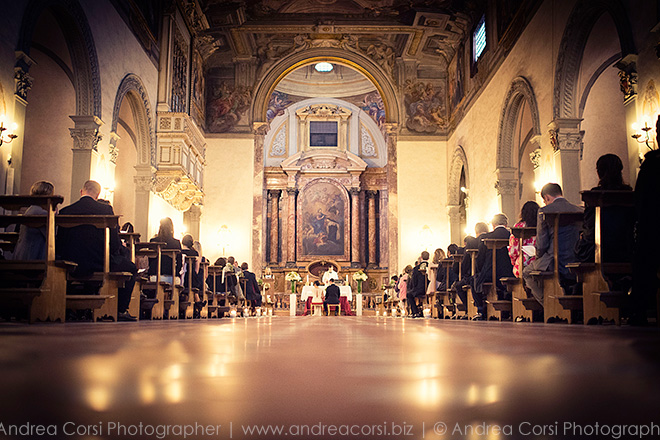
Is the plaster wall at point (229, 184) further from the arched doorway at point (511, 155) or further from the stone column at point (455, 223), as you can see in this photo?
the arched doorway at point (511, 155)

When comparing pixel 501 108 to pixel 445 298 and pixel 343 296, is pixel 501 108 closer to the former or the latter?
pixel 445 298

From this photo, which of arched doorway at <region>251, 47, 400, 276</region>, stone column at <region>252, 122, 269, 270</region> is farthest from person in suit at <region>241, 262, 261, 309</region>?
arched doorway at <region>251, 47, 400, 276</region>

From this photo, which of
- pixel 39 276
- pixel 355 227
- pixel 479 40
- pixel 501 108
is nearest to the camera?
pixel 39 276

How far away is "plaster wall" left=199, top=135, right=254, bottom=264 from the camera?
17.4 meters

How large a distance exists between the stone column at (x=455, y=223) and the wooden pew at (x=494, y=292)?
10.3 m

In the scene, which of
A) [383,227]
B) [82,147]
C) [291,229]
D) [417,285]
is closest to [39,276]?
[82,147]

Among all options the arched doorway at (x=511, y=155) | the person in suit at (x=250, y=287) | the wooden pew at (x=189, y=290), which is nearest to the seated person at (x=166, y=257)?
the wooden pew at (x=189, y=290)

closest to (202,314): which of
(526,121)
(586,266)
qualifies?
(586,266)

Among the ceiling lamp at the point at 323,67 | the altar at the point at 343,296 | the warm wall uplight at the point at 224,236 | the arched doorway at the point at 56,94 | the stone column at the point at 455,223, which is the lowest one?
the altar at the point at 343,296

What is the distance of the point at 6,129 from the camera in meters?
7.01

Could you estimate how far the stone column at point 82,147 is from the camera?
9.74 m

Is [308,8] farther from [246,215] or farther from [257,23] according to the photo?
[246,215]

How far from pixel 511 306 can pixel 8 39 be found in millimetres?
7108

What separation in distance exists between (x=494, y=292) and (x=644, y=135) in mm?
2688
